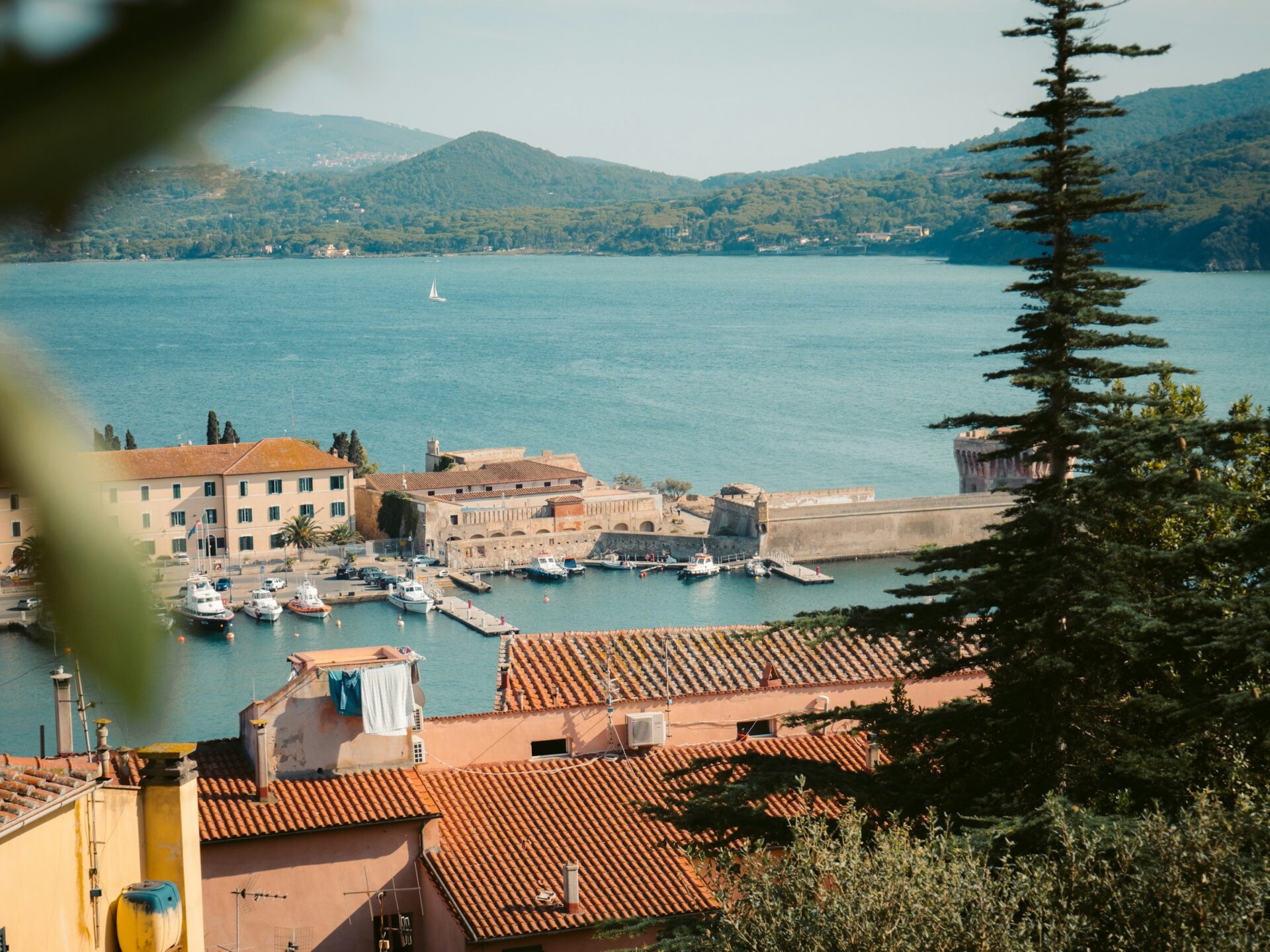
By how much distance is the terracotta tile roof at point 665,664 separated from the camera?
14961 millimetres

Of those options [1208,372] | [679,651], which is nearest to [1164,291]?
[1208,372]

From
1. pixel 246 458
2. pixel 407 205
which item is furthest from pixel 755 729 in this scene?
pixel 246 458

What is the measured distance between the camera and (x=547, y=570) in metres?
61.1

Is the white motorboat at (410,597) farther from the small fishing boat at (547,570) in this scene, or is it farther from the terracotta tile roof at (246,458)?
the small fishing boat at (547,570)

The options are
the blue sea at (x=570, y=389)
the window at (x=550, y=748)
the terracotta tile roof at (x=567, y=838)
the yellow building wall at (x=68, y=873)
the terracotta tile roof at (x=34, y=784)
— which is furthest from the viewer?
the blue sea at (x=570, y=389)

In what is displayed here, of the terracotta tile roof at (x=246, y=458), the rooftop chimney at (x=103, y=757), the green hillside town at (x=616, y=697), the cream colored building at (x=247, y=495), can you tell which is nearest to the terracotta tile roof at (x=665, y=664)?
the green hillside town at (x=616, y=697)

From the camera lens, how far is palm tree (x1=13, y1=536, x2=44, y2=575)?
0.68 metres

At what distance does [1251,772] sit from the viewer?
8859 mm

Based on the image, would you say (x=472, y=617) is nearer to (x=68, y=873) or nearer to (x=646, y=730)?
(x=646, y=730)

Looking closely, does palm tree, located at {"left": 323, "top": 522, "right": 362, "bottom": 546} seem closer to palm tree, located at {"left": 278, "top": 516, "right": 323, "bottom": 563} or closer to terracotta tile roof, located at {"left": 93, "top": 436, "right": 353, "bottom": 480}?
palm tree, located at {"left": 278, "top": 516, "right": 323, "bottom": 563}

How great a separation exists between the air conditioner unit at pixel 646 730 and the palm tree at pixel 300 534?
46487mm

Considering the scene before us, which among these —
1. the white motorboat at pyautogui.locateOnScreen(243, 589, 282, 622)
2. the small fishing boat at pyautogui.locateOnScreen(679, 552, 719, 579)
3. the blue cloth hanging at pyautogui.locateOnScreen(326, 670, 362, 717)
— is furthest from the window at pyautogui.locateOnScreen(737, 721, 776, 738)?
the small fishing boat at pyautogui.locateOnScreen(679, 552, 719, 579)

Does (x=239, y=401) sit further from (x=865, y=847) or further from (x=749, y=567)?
(x=865, y=847)

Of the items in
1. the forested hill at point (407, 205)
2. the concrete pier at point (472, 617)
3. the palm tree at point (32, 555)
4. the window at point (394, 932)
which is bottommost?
the concrete pier at point (472, 617)
